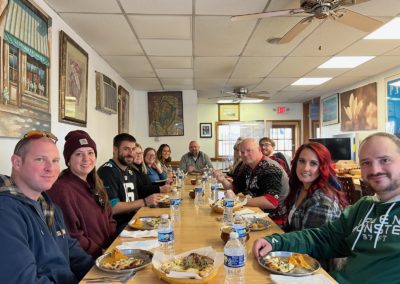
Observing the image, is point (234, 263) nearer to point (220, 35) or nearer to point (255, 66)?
point (220, 35)

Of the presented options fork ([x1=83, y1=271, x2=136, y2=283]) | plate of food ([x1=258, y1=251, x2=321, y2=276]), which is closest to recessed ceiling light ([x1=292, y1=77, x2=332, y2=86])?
plate of food ([x1=258, y1=251, x2=321, y2=276])

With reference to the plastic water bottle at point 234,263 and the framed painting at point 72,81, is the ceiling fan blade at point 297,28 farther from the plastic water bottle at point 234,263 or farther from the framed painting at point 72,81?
the framed painting at point 72,81

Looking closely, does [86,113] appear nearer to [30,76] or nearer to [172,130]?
[30,76]

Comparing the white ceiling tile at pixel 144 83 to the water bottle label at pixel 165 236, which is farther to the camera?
the white ceiling tile at pixel 144 83

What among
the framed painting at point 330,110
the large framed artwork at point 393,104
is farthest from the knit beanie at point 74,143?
the framed painting at point 330,110

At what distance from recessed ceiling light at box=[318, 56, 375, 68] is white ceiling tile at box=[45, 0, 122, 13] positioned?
314 centimetres

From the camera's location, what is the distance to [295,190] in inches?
80.0

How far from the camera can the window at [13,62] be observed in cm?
207

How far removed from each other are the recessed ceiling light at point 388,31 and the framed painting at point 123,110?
382 cm

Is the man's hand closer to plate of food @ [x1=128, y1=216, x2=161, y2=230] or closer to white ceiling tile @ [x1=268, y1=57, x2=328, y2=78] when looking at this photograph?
plate of food @ [x1=128, y1=216, x2=161, y2=230]

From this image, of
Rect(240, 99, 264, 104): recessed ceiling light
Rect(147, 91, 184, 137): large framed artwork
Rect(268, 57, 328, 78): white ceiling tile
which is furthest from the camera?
Rect(240, 99, 264, 104): recessed ceiling light

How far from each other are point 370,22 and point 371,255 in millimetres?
1895

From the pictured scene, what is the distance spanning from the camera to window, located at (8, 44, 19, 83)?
6.80 ft

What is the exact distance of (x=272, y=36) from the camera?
3.40 metres
